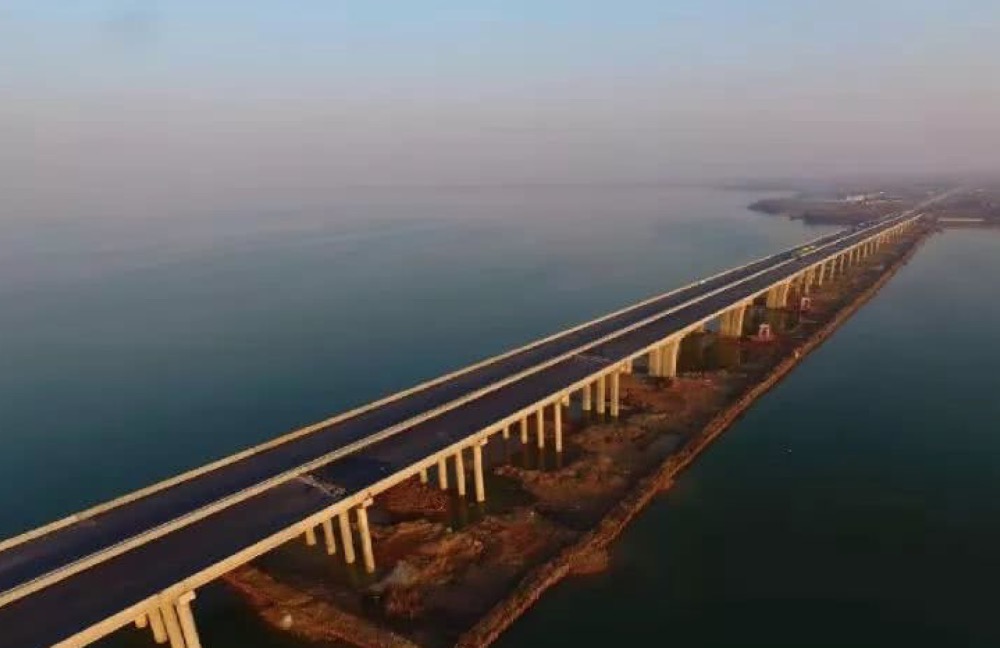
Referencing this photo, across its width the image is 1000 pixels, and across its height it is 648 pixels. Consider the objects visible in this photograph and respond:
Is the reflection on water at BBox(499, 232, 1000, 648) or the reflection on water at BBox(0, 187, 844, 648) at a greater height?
the reflection on water at BBox(0, 187, 844, 648)

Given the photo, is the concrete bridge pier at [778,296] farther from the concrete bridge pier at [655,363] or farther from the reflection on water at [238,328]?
the concrete bridge pier at [655,363]

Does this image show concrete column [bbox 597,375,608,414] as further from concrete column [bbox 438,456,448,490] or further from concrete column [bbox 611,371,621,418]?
concrete column [bbox 438,456,448,490]

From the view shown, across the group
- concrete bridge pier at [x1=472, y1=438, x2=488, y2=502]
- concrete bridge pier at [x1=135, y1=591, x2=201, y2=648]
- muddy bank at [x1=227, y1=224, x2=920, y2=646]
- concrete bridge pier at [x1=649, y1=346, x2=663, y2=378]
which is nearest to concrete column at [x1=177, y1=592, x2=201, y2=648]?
concrete bridge pier at [x1=135, y1=591, x2=201, y2=648]

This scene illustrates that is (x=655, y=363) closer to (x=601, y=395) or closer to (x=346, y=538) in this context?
(x=601, y=395)

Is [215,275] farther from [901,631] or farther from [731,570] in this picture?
[901,631]

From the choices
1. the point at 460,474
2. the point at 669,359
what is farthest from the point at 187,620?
the point at 669,359

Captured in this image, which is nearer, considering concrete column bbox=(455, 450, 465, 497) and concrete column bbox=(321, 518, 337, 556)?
concrete column bbox=(321, 518, 337, 556)

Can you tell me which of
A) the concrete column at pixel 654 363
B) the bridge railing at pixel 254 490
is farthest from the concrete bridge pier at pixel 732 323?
the bridge railing at pixel 254 490
